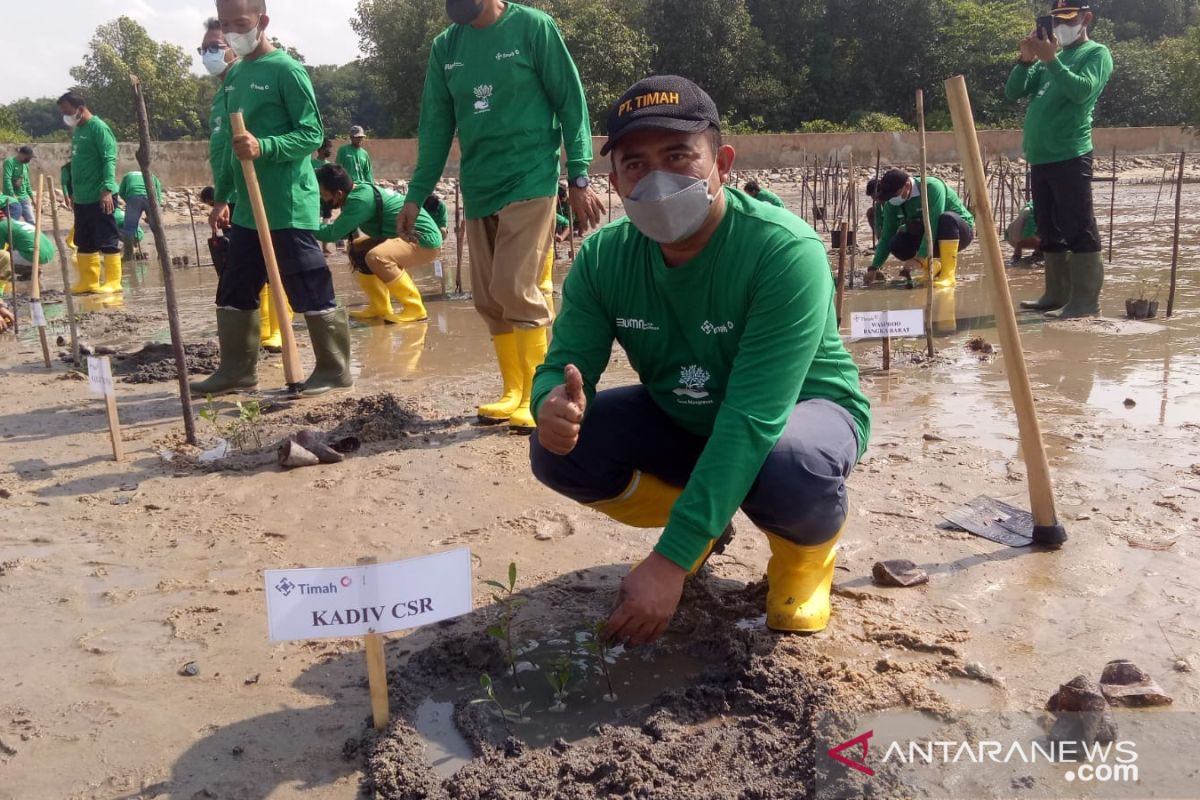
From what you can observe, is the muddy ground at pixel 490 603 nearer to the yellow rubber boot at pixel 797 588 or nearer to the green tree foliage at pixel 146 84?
the yellow rubber boot at pixel 797 588

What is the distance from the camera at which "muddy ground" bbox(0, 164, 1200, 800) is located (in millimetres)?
2201

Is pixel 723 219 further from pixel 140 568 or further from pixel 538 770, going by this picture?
pixel 140 568

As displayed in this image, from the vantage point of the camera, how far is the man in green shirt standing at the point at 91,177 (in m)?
9.45

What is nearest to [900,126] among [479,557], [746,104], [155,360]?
[746,104]

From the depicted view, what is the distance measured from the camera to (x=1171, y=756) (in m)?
2.09

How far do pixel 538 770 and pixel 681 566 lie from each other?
0.53 meters

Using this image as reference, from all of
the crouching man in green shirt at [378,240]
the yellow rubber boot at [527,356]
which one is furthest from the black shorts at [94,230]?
the yellow rubber boot at [527,356]

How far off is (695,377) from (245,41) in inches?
147

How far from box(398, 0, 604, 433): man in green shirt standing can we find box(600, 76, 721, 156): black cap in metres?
2.01

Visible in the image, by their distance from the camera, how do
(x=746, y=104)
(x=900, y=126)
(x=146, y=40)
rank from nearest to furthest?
(x=900, y=126)
(x=746, y=104)
(x=146, y=40)

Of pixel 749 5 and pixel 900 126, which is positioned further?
pixel 749 5

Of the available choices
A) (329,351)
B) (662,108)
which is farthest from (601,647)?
(329,351)

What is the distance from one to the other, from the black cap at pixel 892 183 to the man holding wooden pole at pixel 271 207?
5.51m

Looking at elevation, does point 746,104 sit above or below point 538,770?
above
